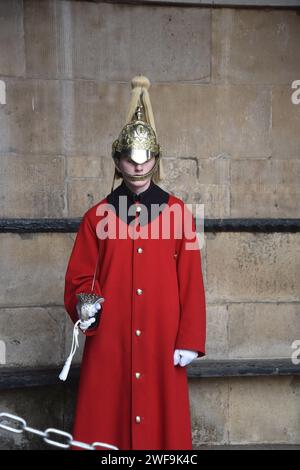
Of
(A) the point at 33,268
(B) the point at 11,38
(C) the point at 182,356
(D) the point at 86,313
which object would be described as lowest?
(C) the point at 182,356

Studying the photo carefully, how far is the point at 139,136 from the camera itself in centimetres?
277

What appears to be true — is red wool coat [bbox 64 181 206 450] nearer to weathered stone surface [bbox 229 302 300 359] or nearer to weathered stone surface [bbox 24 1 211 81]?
weathered stone surface [bbox 229 302 300 359]

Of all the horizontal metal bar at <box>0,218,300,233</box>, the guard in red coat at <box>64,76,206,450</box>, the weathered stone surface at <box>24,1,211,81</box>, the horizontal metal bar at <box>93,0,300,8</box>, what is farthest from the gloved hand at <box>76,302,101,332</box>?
the horizontal metal bar at <box>93,0,300,8</box>

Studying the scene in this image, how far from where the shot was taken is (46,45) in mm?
3746

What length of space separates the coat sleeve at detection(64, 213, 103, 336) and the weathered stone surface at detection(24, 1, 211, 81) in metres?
1.21

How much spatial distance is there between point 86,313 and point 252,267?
147cm

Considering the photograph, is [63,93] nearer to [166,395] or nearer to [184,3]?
[184,3]

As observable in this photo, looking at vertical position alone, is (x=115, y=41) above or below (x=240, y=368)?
above

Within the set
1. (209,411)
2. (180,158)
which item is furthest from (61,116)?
(209,411)

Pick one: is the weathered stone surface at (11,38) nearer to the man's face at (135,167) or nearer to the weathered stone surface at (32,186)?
the weathered stone surface at (32,186)

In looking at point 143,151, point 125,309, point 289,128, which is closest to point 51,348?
point 125,309

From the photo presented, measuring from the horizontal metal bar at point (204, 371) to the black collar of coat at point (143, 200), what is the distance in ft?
3.51

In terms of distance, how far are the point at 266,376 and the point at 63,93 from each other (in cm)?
185

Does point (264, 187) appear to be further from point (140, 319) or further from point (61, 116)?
point (140, 319)
